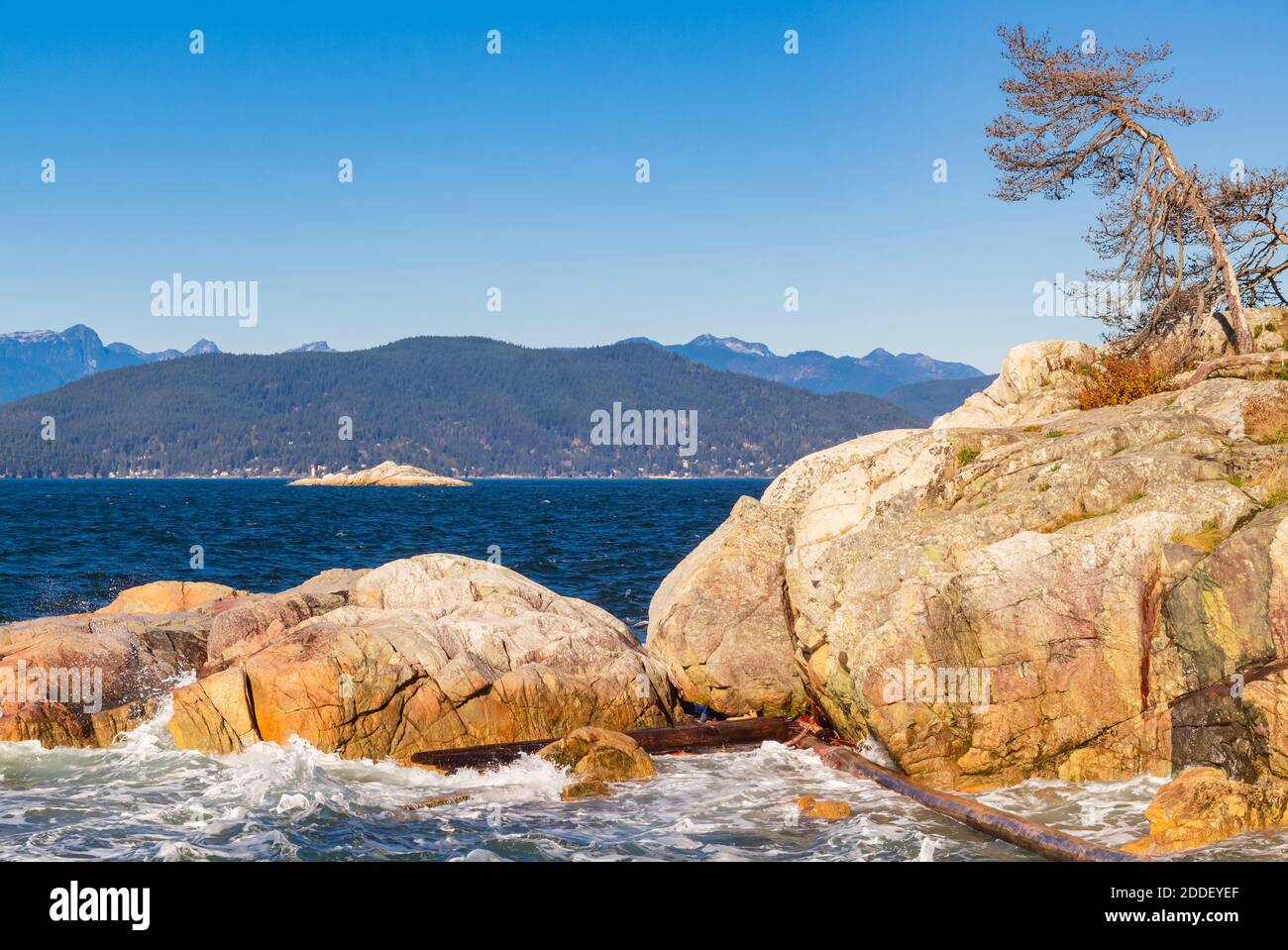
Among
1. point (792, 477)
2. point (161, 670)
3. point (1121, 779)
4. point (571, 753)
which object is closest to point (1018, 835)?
point (1121, 779)

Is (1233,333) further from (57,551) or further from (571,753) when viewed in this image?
(57,551)

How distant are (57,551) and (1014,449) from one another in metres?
45.5

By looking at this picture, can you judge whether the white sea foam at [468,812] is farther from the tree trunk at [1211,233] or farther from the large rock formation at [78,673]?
the tree trunk at [1211,233]

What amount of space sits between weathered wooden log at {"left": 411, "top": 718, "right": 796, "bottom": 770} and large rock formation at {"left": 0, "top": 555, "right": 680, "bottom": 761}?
2.70 feet

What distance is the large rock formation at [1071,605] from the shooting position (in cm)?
1305

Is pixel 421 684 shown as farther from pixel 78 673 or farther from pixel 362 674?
pixel 78 673

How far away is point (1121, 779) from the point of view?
13.9 meters

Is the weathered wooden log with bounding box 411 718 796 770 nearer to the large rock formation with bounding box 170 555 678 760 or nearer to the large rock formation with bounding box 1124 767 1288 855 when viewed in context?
the large rock formation with bounding box 170 555 678 760

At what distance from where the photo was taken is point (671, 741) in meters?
16.9

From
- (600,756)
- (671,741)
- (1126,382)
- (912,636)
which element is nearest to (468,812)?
(600,756)

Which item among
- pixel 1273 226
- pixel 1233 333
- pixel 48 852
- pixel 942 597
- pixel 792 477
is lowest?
pixel 48 852

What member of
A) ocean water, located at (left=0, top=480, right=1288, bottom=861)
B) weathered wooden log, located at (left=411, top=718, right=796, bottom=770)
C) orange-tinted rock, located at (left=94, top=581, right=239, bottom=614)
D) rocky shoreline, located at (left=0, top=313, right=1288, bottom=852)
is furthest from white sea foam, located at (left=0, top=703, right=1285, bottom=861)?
orange-tinted rock, located at (left=94, top=581, right=239, bottom=614)

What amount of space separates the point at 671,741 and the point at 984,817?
19.0ft
